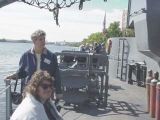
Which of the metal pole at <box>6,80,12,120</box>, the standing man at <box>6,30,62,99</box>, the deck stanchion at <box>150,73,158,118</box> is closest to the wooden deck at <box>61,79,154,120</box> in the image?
the deck stanchion at <box>150,73,158,118</box>

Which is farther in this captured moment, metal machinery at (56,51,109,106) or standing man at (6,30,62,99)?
metal machinery at (56,51,109,106)

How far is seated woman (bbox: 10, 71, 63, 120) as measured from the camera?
16.1 ft

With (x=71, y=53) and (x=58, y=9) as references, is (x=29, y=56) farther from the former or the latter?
(x=71, y=53)

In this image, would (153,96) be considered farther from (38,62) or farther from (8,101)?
(38,62)

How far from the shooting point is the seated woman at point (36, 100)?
4906 millimetres

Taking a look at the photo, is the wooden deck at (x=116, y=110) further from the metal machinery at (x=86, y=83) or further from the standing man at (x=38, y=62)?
the standing man at (x=38, y=62)

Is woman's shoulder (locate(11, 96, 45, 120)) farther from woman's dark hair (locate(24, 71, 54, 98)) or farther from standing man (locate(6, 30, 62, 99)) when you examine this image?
standing man (locate(6, 30, 62, 99))

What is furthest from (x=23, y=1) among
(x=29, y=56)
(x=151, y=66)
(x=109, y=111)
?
(x=151, y=66)

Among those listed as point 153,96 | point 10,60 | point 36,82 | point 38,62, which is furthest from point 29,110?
point 10,60

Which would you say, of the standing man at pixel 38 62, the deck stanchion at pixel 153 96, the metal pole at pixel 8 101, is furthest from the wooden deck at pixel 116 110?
the standing man at pixel 38 62

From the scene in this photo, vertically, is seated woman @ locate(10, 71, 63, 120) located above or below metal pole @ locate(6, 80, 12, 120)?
above

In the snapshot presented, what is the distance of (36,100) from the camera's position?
16.6ft

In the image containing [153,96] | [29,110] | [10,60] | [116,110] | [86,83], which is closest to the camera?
[29,110]

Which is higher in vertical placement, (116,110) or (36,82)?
(36,82)
